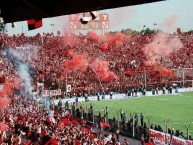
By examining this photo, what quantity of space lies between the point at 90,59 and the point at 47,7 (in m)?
42.5

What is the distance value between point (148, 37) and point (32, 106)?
4150 cm

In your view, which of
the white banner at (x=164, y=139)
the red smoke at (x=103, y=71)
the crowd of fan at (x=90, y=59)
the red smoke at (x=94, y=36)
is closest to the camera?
the white banner at (x=164, y=139)

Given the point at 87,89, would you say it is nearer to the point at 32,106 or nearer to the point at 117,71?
the point at 117,71

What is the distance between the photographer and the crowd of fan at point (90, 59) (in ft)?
129

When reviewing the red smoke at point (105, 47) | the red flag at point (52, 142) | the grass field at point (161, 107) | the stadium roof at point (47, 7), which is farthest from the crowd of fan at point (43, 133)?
the red smoke at point (105, 47)

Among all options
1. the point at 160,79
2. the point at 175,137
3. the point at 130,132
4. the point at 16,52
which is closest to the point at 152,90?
the point at 160,79

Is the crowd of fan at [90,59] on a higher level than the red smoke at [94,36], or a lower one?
lower

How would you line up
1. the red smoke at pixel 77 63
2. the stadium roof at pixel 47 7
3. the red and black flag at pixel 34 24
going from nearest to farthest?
the stadium roof at pixel 47 7, the red and black flag at pixel 34 24, the red smoke at pixel 77 63

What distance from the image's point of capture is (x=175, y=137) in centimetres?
1526

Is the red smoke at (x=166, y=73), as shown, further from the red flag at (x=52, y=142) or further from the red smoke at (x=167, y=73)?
the red flag at (x=52, y=142)

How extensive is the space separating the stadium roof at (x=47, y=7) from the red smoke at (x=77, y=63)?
1394 inches

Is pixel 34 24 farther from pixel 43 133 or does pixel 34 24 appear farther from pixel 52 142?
pixel 43 133

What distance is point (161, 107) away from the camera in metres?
31.4

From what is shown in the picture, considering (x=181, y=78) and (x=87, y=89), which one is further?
(x=181, y=78)
